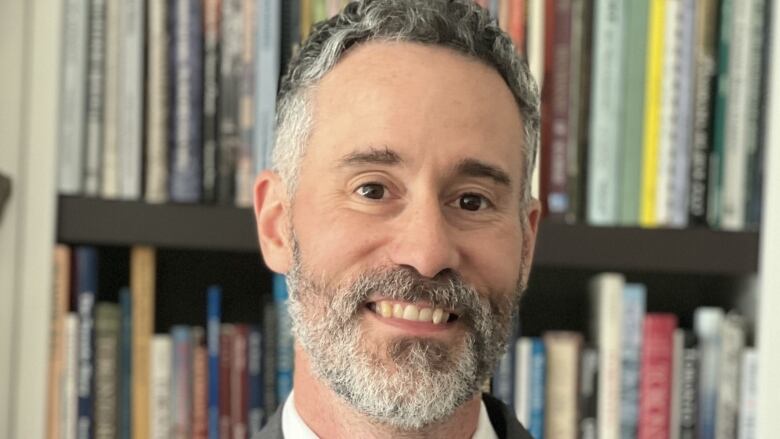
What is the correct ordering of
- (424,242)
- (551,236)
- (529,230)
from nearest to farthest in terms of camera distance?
(424,242) → (529,230) → (551,236)

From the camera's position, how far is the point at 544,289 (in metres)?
1.58

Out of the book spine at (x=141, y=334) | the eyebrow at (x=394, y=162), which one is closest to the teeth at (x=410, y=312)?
the eyebrow at (x=394, y=162)

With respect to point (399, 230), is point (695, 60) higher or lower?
higher

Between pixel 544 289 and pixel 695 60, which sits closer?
pixel 695 60

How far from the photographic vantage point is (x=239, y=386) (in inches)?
55.0

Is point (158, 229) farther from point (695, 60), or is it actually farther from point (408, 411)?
point (695, 60)

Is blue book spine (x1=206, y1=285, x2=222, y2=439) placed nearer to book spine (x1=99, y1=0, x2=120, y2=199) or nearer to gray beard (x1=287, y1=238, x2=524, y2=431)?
book spine (x1=99, y1=0, x2=120, y2=199)

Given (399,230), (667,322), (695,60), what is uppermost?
(695,60)

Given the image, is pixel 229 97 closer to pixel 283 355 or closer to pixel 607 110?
pixel 283 355

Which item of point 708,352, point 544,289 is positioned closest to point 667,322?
point 708,352

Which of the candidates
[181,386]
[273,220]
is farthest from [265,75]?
[181,386]

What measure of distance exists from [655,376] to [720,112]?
313 mm

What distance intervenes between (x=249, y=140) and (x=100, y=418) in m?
0.36

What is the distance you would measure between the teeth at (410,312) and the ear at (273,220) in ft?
0.43
